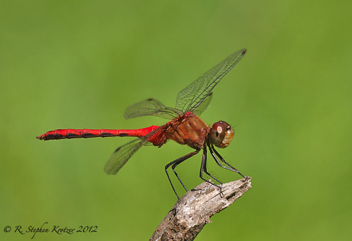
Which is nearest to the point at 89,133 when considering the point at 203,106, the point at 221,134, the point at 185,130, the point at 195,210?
the point at 185,130

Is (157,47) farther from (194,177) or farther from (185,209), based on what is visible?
(185,209)

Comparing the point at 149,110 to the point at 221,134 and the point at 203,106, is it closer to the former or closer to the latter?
the point at 203,106

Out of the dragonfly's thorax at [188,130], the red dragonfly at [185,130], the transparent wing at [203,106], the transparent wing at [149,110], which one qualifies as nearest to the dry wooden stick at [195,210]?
the red dragonfly at [185,130]

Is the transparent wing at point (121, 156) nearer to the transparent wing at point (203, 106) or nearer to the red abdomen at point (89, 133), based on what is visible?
the red abdomen at point (89, 133)

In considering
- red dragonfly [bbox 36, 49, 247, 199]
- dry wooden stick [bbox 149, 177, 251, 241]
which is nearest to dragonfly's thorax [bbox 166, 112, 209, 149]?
red dragonfly [bbox 36, 49, 247, 199]

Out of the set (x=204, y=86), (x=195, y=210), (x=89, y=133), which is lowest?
(x=195, y=210)

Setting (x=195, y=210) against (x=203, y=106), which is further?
(x=203, y=106)
